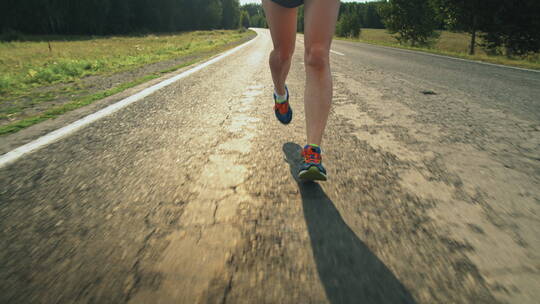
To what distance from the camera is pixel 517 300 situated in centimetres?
74

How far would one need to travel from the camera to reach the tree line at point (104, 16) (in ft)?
126

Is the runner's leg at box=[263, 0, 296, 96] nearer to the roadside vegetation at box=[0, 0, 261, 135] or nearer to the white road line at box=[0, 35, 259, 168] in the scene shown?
the white road line at box=[0, 35, 259, 168]

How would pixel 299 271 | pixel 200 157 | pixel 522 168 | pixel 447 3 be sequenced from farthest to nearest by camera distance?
1. pixel 447 3
2. pixel 200 157
3. pixel 522 168
4. pixel 299 271

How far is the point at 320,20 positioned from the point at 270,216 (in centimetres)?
109

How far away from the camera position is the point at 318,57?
1.56 meters

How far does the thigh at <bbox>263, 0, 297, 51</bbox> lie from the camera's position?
1854 millimetres

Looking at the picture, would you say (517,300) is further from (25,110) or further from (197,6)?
(197,6)

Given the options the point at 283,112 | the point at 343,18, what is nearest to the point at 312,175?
the point at 283,112

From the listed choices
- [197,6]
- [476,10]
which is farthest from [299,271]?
[197,6]

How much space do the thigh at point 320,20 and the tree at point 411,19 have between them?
29568 millimetres

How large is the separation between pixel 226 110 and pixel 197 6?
239ft

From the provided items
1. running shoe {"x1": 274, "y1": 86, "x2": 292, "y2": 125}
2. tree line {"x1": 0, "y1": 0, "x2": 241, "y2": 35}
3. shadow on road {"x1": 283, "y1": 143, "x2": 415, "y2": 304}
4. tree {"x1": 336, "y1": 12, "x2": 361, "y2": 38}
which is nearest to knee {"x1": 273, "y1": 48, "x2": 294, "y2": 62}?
running shoe {"x1": 274, "y1": 86, "x2": 292, "y2": 125}

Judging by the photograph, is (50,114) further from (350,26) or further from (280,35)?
(350,26)

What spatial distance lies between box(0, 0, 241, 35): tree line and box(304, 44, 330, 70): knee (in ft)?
154
